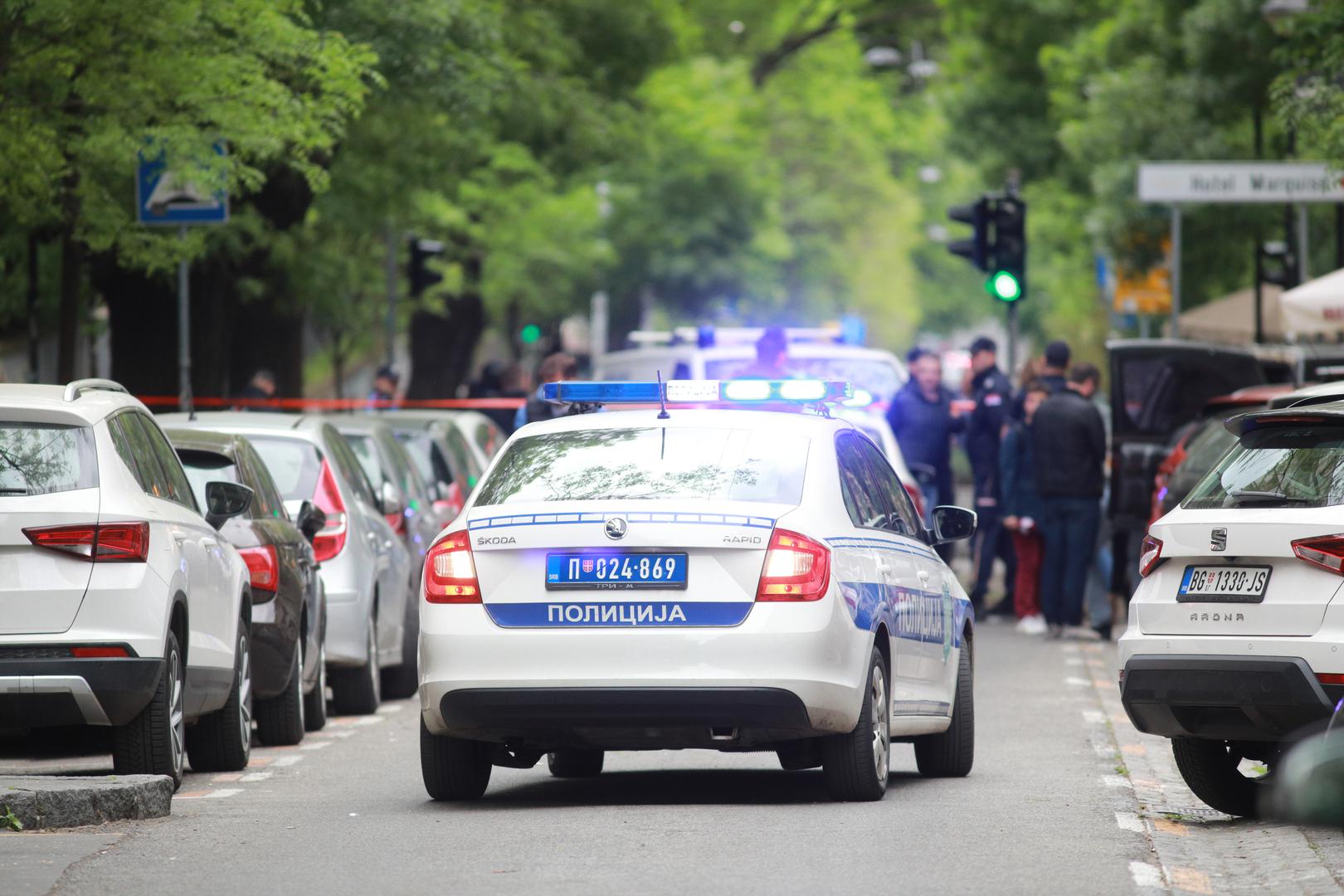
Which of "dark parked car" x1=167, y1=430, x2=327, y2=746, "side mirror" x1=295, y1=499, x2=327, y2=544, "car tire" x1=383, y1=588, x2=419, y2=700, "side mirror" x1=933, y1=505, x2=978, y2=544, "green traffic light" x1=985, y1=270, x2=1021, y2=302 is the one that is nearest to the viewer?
"side mirror" x1=933, y1=505, x2=978, y2=544

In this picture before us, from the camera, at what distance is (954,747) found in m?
11.7

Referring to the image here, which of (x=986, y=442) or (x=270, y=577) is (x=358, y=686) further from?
(x=986, y=442)

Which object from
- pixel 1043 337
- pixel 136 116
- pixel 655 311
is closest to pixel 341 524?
pixel 136 116

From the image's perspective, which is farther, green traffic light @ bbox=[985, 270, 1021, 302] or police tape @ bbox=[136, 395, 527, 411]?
police tape @ bbox=[136, 395, 527, 411]

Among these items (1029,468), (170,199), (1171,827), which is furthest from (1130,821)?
(1029,468)

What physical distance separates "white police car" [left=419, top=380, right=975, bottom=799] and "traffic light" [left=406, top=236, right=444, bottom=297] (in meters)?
20.9

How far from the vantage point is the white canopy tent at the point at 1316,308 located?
2044 centimetres

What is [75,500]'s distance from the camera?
400 inches

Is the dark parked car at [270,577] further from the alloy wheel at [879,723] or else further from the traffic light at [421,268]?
the traffic light at [421,268]

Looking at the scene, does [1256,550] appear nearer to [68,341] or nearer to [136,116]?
[136,116]

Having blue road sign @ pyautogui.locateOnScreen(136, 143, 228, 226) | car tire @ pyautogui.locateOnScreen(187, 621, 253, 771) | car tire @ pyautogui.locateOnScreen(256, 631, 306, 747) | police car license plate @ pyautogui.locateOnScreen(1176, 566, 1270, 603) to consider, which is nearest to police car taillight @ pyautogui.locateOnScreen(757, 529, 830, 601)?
police car license plate @ pyautogui.locateOnScreen(1176, 566, 1270, 603)

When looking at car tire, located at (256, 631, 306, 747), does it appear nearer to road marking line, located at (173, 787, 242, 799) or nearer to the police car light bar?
road marking line, located at (173, 787, 242, 799)

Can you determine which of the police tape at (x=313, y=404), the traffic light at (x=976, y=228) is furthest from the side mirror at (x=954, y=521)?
the traffic light at (x=976, y=228)

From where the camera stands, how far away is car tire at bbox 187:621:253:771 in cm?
1216
